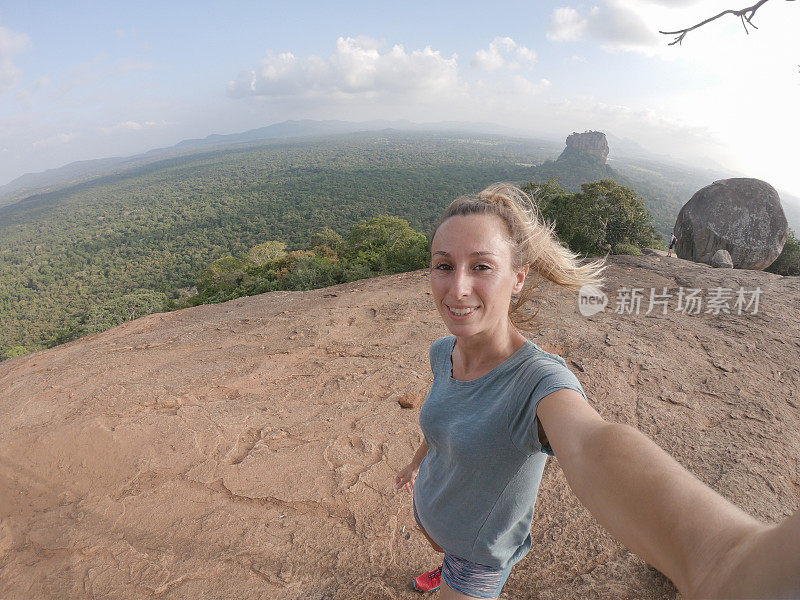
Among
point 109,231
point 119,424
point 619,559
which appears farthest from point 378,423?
point 109,231

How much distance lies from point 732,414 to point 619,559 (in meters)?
2.36

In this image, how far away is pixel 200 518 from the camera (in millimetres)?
2854

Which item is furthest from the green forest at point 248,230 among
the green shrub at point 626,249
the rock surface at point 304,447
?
the rock surface at point 304,447

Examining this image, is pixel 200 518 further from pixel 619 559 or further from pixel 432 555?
pixel 619 559

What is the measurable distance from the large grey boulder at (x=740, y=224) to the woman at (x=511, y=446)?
1450cm

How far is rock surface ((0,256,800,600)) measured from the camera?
Answer: 2.42 m

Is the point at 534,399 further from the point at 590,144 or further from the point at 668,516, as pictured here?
the point at 590,144

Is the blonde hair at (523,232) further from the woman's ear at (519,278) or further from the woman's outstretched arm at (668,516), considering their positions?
the woman's outstretched arm at (668,516)

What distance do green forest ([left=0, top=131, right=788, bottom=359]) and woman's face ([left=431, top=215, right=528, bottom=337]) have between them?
0.33 meters

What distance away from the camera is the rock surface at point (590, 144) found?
79.7 metres

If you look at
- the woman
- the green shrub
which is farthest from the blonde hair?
the green shrub

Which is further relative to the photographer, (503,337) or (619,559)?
(619,559)

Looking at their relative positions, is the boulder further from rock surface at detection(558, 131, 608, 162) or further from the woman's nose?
rock surface at detection(558, 131, 608, 162)

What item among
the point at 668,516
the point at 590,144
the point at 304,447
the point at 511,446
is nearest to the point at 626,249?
the point at 304,447
